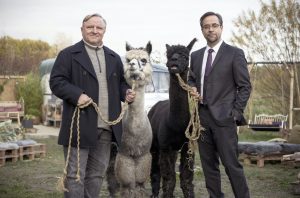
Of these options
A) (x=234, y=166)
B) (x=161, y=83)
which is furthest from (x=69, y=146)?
(x=161, y=83)

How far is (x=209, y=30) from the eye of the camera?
183 inches

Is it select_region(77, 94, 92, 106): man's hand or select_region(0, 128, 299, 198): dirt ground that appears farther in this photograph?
select_region(0, 128, 299, 198): dirt ground

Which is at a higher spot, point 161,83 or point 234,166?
point 161,83

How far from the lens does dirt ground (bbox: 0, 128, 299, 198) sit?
674cm

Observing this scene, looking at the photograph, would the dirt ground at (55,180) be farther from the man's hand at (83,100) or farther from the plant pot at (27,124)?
the plant pot at (27,124)

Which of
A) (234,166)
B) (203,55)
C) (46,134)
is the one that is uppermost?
(203,55)

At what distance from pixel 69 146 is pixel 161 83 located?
8.06m

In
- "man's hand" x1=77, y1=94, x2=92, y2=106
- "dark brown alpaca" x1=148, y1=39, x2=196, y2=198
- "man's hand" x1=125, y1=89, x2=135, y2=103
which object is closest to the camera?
"man's hand" x1=77, y1=94, x2=92, y2=106

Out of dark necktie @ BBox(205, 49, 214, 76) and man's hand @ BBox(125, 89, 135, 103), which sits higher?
dark necktie @ BBox(205, 49, 214, 76)

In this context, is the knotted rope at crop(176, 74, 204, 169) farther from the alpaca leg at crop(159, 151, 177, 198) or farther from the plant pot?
the plant pot

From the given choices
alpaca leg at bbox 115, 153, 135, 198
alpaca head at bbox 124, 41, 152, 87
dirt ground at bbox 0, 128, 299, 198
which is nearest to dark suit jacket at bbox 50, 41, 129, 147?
alpaca head at bbox 124, 41, 152, 87

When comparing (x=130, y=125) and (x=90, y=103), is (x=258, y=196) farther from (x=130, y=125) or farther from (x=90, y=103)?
(x=90, y=103)

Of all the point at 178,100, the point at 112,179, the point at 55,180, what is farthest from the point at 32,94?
the point at 178,100

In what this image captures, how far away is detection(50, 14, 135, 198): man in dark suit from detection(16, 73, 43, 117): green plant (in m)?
16.8
